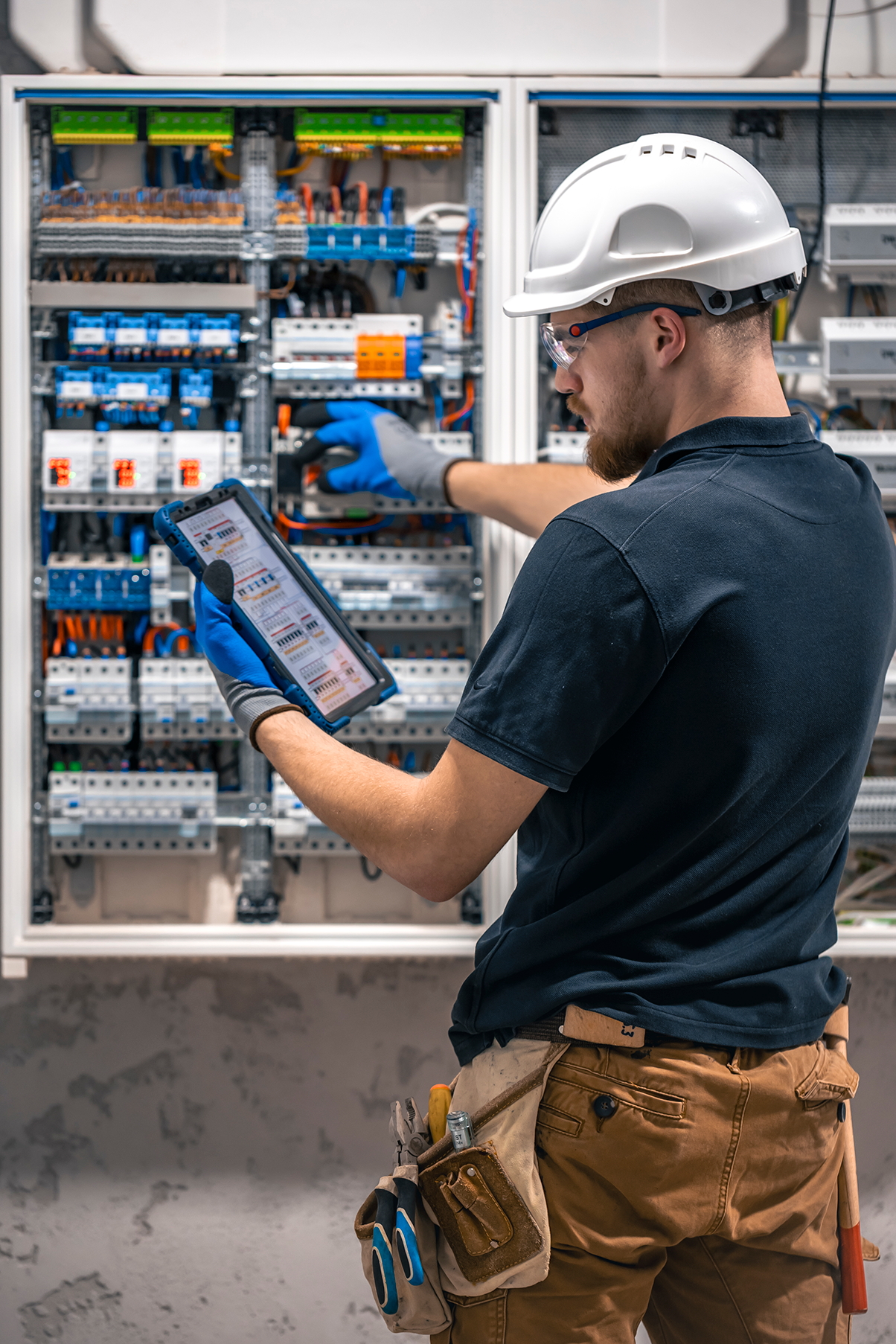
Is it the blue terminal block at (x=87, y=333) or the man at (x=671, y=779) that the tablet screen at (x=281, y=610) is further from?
the blue terminal block at (x=87, y=333)

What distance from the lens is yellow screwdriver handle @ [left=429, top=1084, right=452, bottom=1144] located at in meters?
1.25

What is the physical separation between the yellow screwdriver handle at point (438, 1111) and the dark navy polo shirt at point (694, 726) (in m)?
0.18

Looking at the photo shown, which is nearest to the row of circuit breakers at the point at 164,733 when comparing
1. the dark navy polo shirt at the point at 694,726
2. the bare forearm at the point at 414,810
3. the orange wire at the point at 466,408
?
the orange wire at the point at 466,408

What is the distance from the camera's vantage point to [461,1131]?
1.13 metres

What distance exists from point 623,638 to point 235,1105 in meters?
1.80

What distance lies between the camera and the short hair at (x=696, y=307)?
3.42ft

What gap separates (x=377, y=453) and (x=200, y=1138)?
1628mm

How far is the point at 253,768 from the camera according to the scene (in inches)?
82.8

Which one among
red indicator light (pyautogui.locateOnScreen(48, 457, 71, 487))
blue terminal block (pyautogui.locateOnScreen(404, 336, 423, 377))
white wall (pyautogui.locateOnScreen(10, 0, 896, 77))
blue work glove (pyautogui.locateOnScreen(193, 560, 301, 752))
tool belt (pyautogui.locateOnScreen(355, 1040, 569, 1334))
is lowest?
tool belt (pyautogui.locateOnScreen(355, 1040, 569, 1334))

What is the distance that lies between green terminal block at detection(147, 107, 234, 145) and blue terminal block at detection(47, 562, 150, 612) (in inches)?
35.9

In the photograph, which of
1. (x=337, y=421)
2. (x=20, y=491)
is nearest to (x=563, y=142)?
(x=337, y=421)

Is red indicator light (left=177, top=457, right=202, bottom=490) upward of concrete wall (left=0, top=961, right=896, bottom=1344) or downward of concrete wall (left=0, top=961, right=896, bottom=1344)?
upward

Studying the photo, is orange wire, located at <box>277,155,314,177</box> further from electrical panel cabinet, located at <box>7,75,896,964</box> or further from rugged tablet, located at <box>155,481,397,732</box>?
rugged tablet, located at <box>155,481,397,732</box>

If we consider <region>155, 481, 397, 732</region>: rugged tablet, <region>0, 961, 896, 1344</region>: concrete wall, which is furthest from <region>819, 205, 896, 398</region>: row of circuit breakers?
<region>0, 961, 896, 1344</region>: concrete wall
